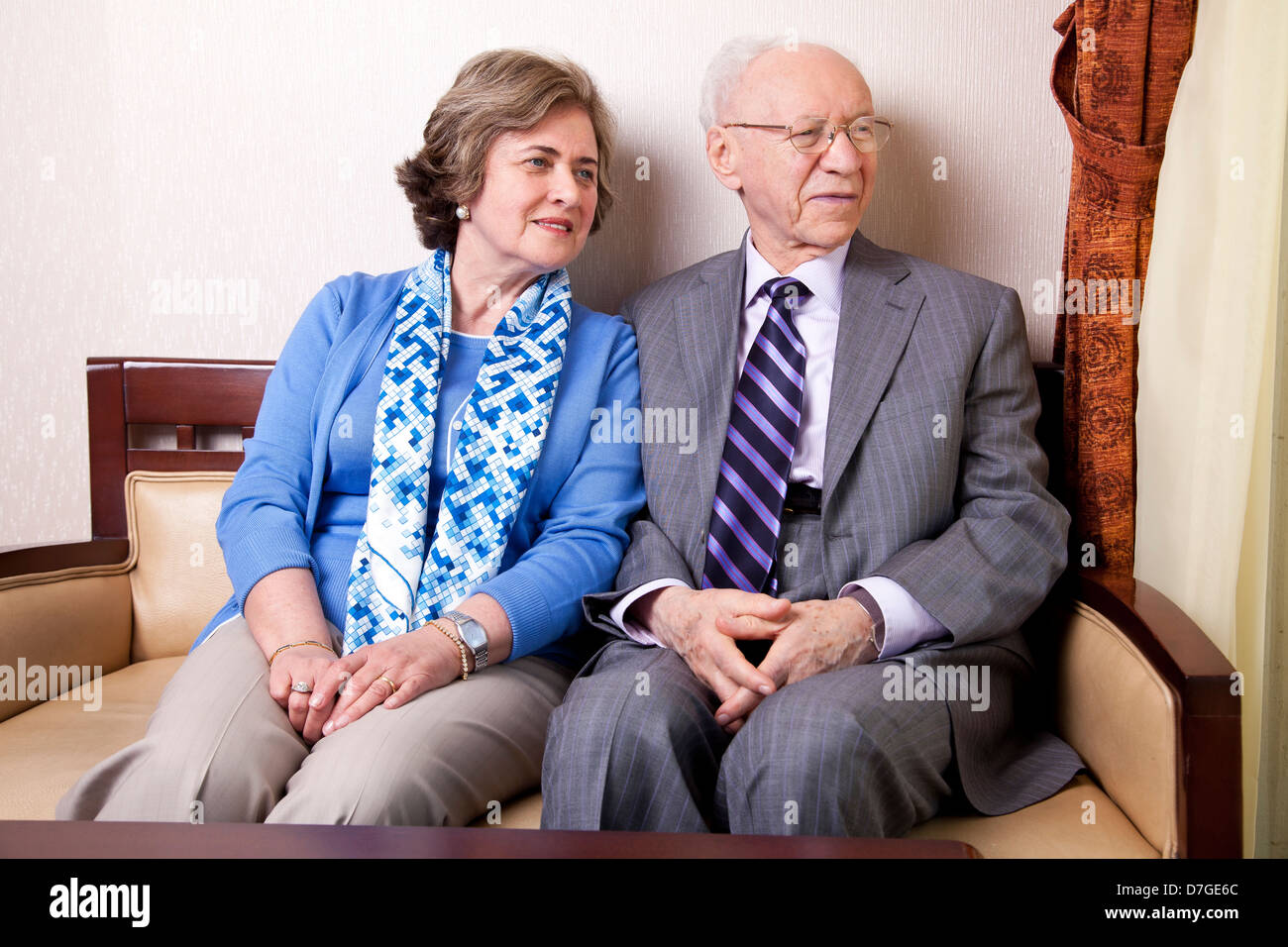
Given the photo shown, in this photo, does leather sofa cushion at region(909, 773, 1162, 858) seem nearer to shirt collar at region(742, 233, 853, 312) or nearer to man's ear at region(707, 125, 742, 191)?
shirt collar at region(742, 233, 853, 312)

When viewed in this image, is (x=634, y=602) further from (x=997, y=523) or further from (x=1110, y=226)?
(x=1110, y=226)

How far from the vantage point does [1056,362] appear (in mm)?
1752

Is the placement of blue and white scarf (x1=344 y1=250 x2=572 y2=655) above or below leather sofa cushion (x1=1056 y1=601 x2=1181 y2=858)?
above

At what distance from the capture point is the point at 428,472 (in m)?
1.54

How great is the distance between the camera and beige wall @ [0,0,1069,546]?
1870mm

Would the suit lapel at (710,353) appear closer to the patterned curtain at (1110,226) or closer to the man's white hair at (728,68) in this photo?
the man's white hair at (728,68)

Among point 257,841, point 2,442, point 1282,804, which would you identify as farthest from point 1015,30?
point 2,442

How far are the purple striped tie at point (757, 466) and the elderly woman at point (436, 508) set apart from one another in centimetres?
16

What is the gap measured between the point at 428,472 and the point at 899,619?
721 mm

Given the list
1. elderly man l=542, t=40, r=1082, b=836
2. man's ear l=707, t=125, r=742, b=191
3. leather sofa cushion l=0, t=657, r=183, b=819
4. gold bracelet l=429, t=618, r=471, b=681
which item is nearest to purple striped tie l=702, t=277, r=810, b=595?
elderly man l=542, t=40, r=1082, b=836

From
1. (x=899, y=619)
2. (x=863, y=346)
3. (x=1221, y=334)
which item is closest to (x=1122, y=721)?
(x=899, y=619)

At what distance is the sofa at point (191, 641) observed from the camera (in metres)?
1.17

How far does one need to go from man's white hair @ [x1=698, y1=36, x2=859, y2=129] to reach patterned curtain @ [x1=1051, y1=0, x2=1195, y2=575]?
375 millimetres
